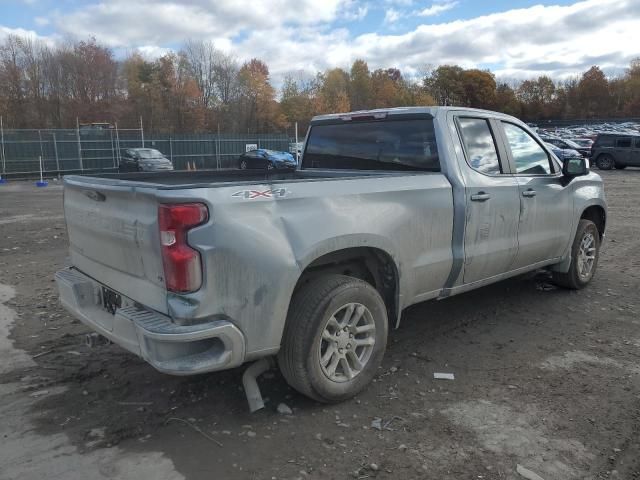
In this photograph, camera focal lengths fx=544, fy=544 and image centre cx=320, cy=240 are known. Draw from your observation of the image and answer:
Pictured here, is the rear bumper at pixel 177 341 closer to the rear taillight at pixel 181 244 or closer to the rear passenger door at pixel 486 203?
the rear taillight at pixel 181 244

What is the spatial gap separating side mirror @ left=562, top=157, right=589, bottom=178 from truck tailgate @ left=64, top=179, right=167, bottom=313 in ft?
13.6

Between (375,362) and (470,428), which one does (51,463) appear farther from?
(470,428)

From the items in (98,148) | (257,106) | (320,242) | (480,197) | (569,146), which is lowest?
(569,146)

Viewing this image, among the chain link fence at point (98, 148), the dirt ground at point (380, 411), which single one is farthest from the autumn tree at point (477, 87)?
the dirt ground at point (380, 411)

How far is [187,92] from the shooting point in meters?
62.3

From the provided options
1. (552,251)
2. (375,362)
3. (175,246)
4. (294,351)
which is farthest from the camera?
(552,251)

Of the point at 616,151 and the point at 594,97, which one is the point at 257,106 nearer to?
the point at 616,151

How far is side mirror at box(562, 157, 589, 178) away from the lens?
5277mm

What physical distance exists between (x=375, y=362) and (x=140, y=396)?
1.61 metres

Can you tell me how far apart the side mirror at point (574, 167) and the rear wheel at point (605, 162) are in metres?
26.4

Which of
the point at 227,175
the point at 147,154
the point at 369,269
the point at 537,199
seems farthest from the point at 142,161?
the point at 369,269

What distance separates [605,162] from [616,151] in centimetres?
89

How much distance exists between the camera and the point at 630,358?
4281 mm

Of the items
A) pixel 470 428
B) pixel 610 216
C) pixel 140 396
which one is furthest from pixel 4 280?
pixel 610 216
